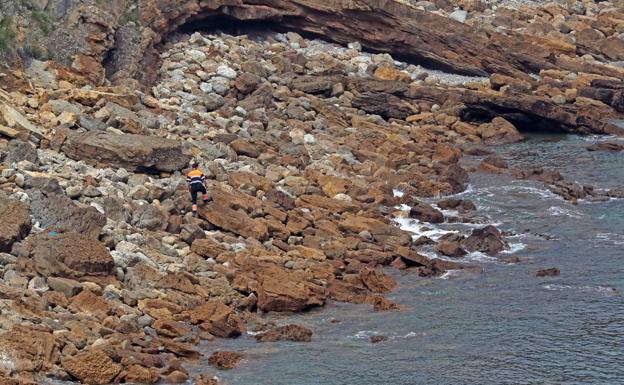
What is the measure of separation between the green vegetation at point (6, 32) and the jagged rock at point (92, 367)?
21602 millimetres

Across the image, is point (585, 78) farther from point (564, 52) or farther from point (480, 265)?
point (480, 265)

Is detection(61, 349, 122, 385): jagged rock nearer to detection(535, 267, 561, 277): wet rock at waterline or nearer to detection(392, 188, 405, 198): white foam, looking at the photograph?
detection(535, 267, 561, 277): wet rock at waterline

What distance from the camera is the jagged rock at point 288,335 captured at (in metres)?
29.3

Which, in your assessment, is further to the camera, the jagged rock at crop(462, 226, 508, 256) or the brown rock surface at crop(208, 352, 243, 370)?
→ the jagged rock at crop(462, 226, 508, 256)

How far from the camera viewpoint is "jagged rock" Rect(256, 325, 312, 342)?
29328 millimetres

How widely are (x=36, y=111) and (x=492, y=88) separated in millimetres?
26628

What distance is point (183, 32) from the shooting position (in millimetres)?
59375

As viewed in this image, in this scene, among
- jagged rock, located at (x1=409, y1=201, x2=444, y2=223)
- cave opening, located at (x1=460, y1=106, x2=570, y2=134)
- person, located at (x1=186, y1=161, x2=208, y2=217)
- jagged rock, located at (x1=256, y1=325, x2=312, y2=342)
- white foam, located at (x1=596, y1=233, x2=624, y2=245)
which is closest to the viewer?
jagged rock, located at (x1=256, y1=325, x2=312, y2=342)

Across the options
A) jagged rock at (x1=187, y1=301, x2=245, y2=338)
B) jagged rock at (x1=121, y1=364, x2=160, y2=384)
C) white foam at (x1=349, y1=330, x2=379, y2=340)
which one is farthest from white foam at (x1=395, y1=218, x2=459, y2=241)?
jagged rock at (x1=121, y1=364, x2=160, y2=384)

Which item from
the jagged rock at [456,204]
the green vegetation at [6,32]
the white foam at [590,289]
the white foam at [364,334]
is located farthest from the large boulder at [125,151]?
the white foam at [590,289]

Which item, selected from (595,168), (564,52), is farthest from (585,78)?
(595,168)

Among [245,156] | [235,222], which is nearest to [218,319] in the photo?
[235,222]

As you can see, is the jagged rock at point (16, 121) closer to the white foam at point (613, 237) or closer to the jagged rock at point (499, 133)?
the white foam at point (613, 237)

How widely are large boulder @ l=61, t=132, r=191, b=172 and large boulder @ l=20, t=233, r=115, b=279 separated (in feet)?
25.1
